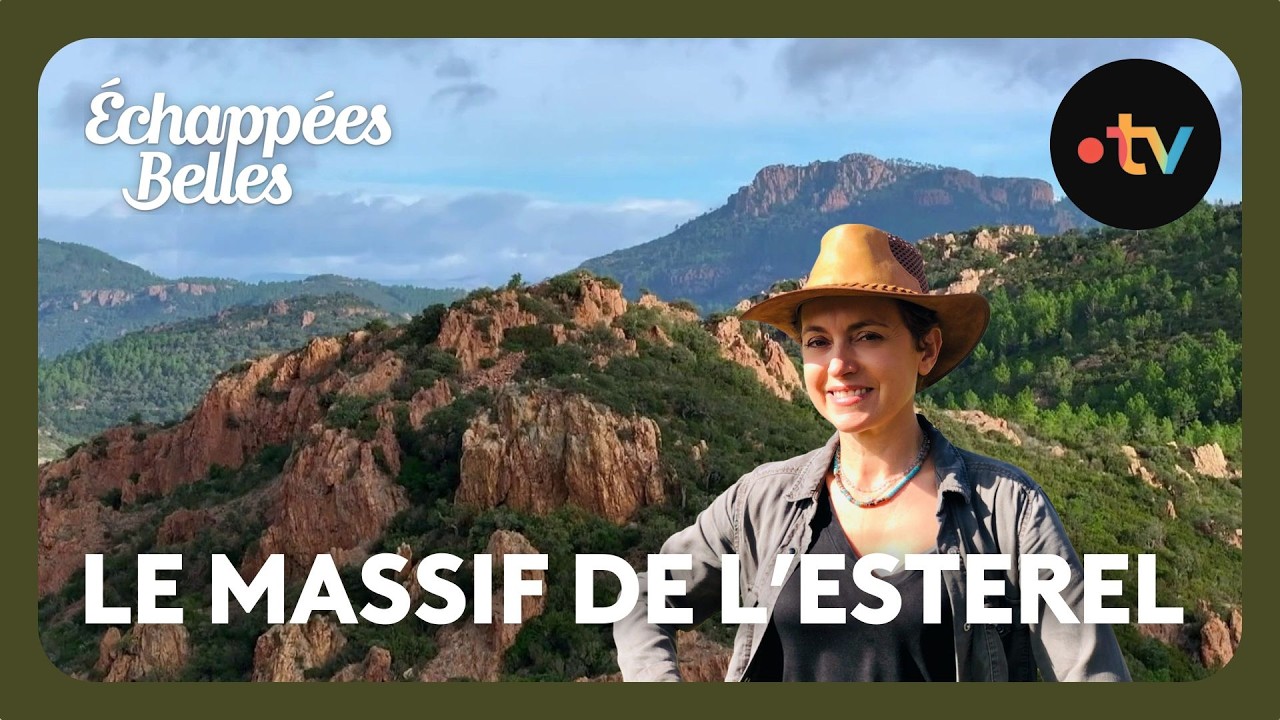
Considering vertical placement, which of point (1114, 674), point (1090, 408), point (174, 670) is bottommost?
point (174, 670)

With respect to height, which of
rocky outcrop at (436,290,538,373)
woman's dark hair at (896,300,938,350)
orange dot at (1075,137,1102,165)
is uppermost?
rocky outcrop at (436,290,538,373)

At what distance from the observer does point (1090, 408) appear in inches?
1087

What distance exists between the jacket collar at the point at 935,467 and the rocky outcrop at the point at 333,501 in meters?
12.4

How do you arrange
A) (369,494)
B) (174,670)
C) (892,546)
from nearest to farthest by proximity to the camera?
(892,546) < (174,670) < (369,494)

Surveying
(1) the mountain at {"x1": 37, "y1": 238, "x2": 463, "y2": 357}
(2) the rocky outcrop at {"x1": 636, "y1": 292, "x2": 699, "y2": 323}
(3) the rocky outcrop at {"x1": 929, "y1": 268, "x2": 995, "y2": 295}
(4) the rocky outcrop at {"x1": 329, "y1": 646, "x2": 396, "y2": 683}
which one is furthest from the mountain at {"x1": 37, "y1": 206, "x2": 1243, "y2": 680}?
(1) the mountain at {"x1": 37, "y1": 238, "x2": 463, "y2": 357}

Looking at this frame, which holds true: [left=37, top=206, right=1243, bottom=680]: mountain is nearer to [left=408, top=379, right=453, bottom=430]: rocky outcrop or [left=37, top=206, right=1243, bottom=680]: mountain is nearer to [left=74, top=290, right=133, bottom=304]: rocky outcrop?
[left=408, top=379, right=453, bottom=430]: rocky outcrop

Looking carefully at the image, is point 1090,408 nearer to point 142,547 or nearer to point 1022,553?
point 142,547

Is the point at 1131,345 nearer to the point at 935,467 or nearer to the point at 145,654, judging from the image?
the point at 145,654

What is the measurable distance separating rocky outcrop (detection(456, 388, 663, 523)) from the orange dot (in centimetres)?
881

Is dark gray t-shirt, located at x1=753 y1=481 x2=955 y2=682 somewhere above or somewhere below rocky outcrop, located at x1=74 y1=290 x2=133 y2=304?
below

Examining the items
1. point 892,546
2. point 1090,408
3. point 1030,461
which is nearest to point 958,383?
point 1090,408

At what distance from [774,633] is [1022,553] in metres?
0.84

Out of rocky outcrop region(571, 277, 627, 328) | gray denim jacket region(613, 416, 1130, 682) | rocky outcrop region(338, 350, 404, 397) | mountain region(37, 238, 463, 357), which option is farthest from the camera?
mountain region(37, 238, 463, 357)

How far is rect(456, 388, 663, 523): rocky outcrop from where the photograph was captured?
16438mm
